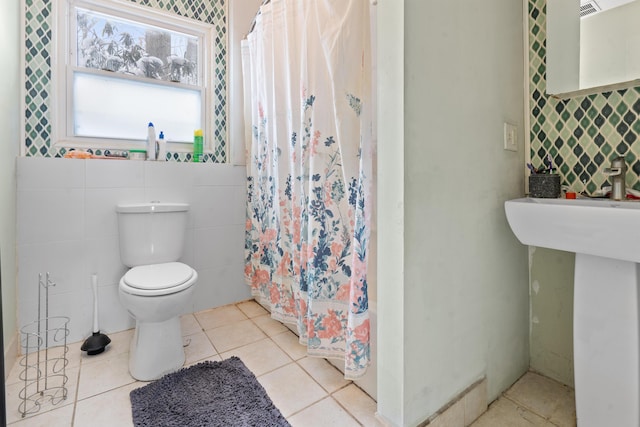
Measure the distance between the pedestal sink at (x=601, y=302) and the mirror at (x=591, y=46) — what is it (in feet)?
1.70

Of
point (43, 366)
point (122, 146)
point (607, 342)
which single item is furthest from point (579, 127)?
point (43, 366)

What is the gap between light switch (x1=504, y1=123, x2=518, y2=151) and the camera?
131 cm

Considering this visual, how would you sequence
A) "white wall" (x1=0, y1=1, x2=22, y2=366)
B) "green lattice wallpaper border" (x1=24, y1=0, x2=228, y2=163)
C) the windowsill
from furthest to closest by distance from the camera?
the windowsill, "green lattice wallpaper border" (x1=24, y1=0, x2=228, y2=163), "white wall" (x1=0, y1=1, x2=22, y2=366)

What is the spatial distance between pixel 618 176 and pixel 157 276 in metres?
1.97

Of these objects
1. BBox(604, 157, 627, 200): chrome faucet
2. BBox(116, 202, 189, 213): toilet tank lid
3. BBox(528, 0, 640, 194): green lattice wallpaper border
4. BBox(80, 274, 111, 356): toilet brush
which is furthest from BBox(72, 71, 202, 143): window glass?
BBox(604, 157, 627, 200): chrome faucet

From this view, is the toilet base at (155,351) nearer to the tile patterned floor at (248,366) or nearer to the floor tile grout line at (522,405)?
the tile patterned floor at (248,366)

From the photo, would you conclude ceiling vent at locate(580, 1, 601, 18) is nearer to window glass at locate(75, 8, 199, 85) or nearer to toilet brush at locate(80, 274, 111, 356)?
window glass at locate(75, 8, 199, 85)

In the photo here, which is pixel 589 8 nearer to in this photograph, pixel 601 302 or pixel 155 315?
pixel 601 302

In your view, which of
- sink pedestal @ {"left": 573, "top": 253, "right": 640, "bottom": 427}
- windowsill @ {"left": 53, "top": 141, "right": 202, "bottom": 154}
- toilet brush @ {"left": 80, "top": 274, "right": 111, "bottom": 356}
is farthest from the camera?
windowsill @ {"left": 53, "top": 141, "right": 202, "bottom": 154}

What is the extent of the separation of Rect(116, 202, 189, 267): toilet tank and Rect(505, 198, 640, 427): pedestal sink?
179 centimetres

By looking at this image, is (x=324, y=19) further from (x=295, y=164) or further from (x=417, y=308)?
(x=417, y=308)

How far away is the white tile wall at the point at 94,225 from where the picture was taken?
5.39ft

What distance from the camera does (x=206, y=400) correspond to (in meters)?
1.29

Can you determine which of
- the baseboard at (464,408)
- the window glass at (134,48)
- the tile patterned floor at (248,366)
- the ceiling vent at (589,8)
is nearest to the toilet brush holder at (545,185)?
the ceiling vent at (589,8)
